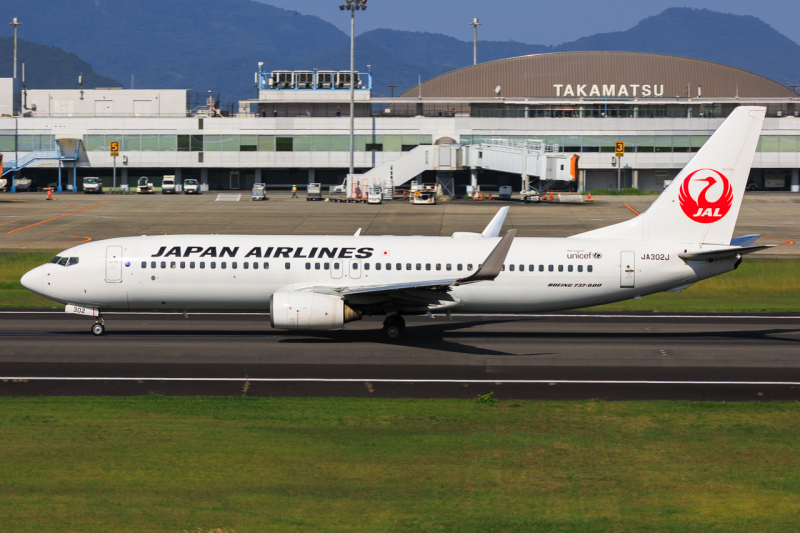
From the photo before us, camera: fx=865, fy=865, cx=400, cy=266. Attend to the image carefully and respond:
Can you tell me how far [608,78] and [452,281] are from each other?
125332mm

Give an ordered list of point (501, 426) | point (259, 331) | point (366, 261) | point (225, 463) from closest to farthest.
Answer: point (225, 463) → point (501, 426) → point (366, 261) → point (259, 331)

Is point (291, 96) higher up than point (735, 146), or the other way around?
point (291, 96)

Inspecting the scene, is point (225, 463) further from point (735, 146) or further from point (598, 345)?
point (735, 146)

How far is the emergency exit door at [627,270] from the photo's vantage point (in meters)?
35.5

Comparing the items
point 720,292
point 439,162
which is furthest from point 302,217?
point 720,292

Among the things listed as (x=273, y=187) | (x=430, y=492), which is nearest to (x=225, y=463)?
(x=430, y=492)

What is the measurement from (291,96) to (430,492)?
112 m

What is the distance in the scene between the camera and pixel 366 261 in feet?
115

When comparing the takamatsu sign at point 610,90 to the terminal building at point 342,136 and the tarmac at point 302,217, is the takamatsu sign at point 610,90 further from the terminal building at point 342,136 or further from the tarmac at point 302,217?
the tarmac at point 302,217

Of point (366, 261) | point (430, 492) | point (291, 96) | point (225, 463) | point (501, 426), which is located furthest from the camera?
point (291, 96)

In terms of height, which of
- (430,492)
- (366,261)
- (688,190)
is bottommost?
(430,492)

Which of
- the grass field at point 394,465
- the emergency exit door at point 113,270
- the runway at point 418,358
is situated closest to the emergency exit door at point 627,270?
the runway at point 418,358

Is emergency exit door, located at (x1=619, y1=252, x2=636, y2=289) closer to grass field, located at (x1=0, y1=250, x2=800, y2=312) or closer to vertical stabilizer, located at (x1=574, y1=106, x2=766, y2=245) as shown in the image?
vertical stabilizer, located at (x1=574, y1=106, x2=766, y2=245)

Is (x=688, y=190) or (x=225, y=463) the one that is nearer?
(x=225, y=463)
